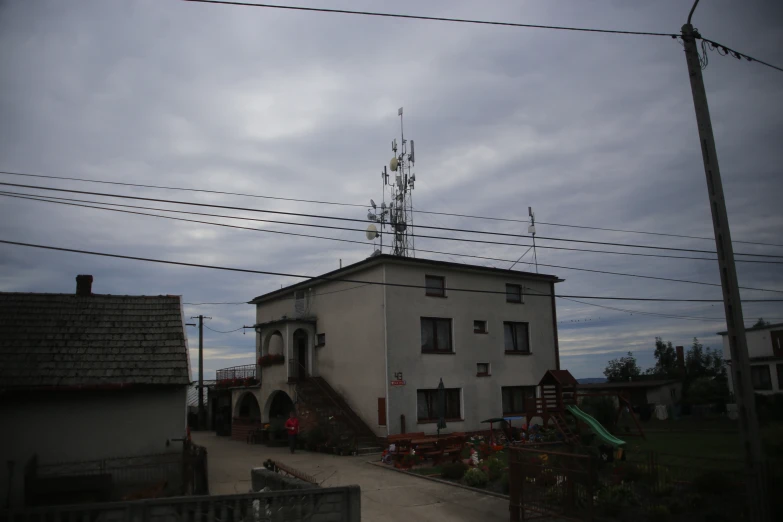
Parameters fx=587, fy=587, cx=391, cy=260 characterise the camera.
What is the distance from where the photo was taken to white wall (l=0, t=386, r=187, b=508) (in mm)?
12867

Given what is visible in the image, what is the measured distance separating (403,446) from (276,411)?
15.1 meters

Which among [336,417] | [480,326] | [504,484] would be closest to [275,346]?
[336,417]

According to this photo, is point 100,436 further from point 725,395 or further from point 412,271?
point 725,395

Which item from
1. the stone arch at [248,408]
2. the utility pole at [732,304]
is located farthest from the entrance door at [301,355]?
the utility pole at [732,304]

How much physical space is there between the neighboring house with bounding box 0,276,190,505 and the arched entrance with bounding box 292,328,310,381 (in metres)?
13.7

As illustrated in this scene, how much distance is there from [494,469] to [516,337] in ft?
47.4

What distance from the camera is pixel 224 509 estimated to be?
7.16 meters

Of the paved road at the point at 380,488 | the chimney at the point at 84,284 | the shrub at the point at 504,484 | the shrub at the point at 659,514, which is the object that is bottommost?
the paved road at the point at 380,488

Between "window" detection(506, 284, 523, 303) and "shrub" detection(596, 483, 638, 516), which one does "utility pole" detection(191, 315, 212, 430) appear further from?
"shrub" detection(596, 483, 638, 516)

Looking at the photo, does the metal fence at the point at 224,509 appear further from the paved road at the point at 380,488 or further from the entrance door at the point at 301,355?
the entrance door at the point at 301,355

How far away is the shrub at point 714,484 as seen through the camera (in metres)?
10.4

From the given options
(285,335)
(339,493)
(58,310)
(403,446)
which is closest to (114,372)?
(58,310)

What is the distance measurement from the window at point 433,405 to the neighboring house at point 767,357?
20937 mm

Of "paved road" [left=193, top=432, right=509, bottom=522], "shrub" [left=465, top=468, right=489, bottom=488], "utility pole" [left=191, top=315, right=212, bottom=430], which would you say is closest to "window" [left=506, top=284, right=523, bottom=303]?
"paved road" [left=193, top=432, right=509, bottom=522]
